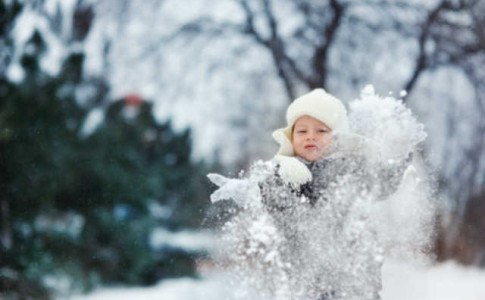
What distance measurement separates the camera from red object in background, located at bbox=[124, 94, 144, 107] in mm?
9070

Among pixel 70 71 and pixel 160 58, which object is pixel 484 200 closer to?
pixel 160 58

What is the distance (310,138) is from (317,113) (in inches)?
3.1

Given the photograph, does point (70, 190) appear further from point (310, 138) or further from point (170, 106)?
point (310, 138)

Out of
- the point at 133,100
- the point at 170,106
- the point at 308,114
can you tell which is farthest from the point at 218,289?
the point at 308,114

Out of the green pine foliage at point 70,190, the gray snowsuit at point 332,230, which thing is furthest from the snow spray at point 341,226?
the green pine foliage at point 70,190

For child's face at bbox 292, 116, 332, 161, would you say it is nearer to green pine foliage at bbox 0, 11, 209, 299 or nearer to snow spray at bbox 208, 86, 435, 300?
snow spray at bbox 208, 86, 435, 300

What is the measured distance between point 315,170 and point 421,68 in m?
7.19

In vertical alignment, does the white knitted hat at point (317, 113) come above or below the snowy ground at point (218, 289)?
below

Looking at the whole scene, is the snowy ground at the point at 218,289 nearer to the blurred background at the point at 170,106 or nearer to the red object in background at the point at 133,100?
the blurred background at the point at 170,106

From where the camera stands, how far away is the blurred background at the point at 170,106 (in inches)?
297

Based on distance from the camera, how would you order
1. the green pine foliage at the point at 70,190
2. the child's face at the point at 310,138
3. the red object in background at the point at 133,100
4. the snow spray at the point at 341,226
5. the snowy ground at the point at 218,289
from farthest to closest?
the red object in background at the point at 133,100 < the snowy ground at the point at 218,289 < the green pine foliage at the point at 70,190 < the child's face at the point at 310,138 < the snow spray at the point at 341,226

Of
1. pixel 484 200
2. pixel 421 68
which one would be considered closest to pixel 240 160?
pixel 421 68

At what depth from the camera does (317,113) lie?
3.27 metres

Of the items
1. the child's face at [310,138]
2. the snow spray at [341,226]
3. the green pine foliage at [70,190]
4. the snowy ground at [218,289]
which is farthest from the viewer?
the snowy ground at [218,289]
